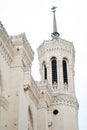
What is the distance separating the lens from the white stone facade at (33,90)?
66.5 ft

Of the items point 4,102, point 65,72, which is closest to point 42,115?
point 4,102

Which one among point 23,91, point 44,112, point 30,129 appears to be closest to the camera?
point 23,91

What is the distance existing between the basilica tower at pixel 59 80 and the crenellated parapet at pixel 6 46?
7168 millimetres

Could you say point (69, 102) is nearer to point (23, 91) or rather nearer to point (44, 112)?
Answer: point (44, 112)

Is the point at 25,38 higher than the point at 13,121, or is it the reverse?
the point at 25,38

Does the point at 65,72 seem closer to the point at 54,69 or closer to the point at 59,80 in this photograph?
the point at 54,69

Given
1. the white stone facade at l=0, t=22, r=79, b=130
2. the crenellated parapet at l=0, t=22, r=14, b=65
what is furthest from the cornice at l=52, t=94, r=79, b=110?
the crenellated parapet at l=0, t=22, r=14, b=65

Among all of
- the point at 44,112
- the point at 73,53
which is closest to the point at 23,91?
the point at 44,112

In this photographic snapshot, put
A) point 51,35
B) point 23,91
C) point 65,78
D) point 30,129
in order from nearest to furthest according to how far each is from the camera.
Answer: point 23,91
point 30,129
point 65,78
point 51,35

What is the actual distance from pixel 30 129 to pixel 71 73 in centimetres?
1084

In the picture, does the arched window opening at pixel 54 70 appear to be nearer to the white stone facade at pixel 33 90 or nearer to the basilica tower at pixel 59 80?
the basilica tower at pixel 59 80

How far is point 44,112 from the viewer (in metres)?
26.2

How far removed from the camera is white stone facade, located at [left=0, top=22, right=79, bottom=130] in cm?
2028

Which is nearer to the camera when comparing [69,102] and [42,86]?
[42,86]
